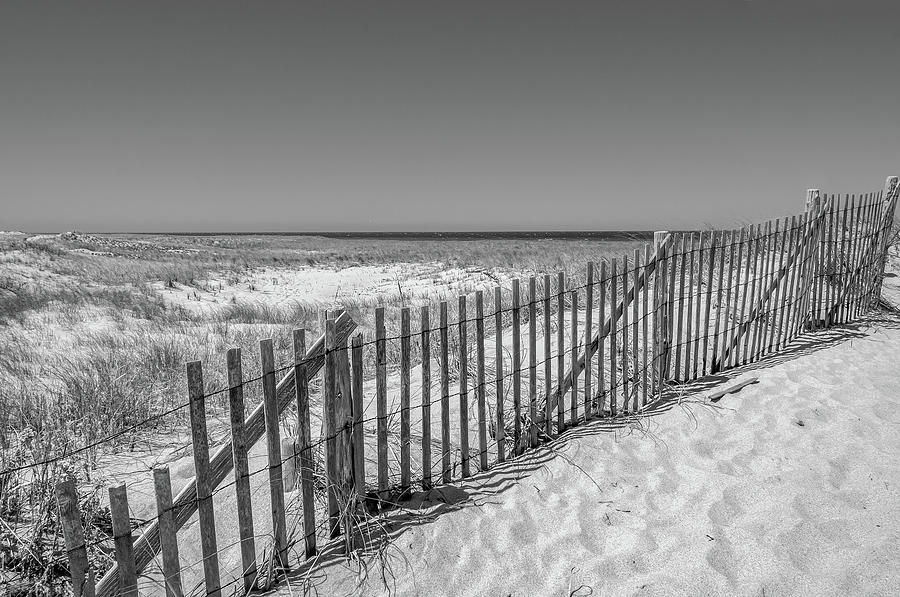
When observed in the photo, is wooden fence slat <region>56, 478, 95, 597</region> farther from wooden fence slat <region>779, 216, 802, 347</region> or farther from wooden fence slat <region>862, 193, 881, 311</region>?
wooden fence slat <region>862, 193, 881, 311</region>

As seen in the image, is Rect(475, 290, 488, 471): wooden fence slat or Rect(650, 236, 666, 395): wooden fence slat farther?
Rect(650, 236, 666, 395): wooden fence slat

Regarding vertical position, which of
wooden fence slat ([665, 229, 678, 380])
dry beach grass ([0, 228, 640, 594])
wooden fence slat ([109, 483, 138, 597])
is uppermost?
wooden fence slat ([665, 229, 678, 380])

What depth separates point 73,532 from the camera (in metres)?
2.00

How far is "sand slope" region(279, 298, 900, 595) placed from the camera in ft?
8.91

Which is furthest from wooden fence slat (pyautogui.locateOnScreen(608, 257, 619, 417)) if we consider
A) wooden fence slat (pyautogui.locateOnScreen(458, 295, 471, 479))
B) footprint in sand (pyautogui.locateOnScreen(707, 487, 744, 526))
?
wooden fence slat (pyautogui.locateOnScreen(458, 295, 471, 479))

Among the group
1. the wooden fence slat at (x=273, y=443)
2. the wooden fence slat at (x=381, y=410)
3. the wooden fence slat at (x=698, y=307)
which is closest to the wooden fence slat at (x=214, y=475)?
the wooden fence slat at (x=273, y=443)

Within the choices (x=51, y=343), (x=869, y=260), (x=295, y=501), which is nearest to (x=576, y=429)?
(x=295, y=501)

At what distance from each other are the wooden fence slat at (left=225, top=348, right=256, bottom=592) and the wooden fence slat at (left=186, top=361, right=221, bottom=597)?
0.13 metres

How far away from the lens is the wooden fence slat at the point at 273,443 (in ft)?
8.28

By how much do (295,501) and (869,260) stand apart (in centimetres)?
851

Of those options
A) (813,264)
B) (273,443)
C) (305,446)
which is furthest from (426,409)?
(813,264)

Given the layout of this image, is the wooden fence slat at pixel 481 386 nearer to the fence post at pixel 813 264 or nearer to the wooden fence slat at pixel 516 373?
the wooden fence slat at pixel 516 373

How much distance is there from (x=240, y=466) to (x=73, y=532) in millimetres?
694

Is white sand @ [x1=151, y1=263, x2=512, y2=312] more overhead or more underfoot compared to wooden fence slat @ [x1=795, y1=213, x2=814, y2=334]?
more underfoot
